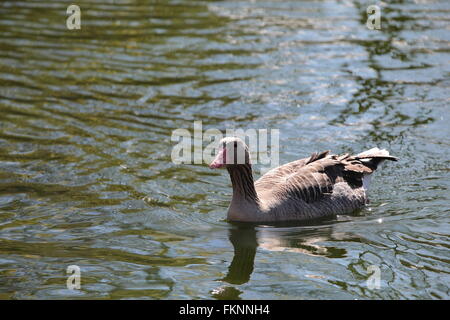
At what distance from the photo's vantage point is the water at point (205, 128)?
920 centimetres

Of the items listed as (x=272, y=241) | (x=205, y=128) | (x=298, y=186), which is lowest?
(x=272, y=241)

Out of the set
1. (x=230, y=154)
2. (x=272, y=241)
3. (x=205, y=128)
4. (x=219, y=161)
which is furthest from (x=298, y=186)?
(x=205, y=128)

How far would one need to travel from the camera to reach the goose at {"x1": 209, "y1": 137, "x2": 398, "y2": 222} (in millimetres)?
10539

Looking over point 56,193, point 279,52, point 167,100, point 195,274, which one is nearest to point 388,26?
point 279,52

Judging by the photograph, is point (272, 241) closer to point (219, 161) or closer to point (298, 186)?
point (298, 186)

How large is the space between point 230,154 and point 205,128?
A: 4.18m

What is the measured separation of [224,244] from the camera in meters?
10.2

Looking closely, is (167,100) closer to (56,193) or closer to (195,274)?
(56,193)

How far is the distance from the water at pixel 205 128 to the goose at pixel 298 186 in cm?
21

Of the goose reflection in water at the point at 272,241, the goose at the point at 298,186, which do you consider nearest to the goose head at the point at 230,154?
the goose at the point at 298,186

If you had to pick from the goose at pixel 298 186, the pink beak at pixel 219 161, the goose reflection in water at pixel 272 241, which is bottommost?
the goose reflection in water at pixel 272 241

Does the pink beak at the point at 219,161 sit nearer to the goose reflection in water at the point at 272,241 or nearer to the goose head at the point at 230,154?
the goose head at the point at 230,154

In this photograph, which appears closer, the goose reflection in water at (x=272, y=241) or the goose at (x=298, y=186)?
the goose reflection in water at (x=272, y=241)

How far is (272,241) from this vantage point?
1025cm
